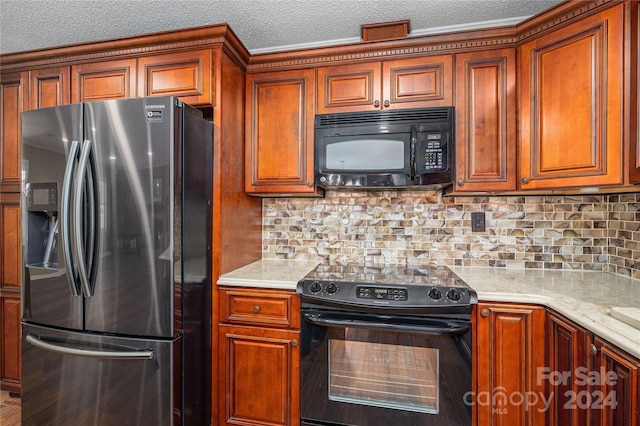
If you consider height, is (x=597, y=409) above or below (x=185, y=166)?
below

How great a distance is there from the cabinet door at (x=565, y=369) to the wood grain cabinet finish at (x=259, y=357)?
1.17 meters

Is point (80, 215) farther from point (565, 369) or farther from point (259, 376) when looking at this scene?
point (565, 369)

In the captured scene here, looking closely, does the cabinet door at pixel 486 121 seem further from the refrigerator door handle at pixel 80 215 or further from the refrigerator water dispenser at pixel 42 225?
the refrigerator water dispenser at pixel 42 225

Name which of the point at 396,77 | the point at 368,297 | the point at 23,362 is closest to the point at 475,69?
the point at 396,77

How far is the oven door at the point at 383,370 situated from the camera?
1.43 metres

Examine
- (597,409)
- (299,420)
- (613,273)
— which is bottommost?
(299,420)

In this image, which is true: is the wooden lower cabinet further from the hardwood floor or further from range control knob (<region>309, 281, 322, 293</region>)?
the hardwood floor

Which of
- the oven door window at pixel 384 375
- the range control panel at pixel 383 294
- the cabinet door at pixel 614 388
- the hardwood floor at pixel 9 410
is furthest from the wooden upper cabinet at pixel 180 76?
the hardwood floor at pixel 9 410

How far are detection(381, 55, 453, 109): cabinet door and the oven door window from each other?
1365 millimetres

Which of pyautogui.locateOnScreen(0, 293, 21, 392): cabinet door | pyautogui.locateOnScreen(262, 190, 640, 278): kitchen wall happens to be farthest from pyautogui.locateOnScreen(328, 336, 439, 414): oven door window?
pyautogui.locateOnScreen(0, 293, 21, 392): cabinet door

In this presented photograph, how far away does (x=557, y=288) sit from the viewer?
1508mm

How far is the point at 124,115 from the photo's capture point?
1.50m

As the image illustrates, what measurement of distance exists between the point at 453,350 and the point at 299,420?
34.8 inches

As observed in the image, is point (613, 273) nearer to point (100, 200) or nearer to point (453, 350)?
Answer: point (453, 350)
